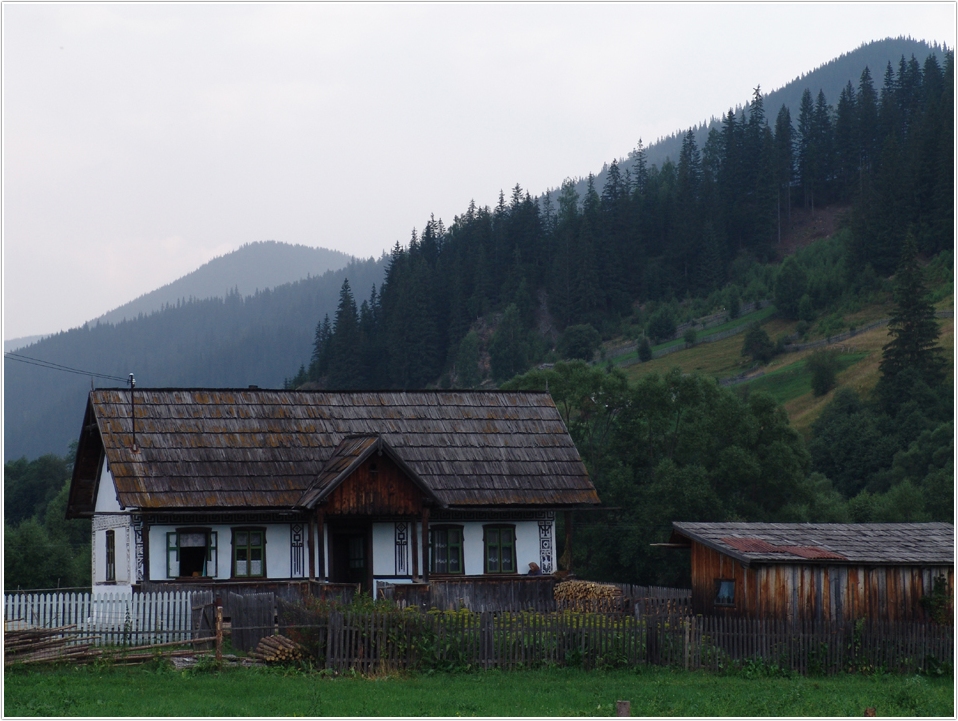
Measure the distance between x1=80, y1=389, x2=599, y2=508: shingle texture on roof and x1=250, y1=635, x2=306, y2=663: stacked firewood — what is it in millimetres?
10035

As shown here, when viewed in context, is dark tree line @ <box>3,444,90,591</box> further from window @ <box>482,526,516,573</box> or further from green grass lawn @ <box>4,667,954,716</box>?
green grass lawn @ <box>4,667,954,716</box>

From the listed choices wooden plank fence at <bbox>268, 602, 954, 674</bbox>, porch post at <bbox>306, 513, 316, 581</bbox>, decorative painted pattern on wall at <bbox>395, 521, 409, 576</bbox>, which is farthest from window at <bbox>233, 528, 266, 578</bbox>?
wooden plank fence at <bbox>268, 602, 954, 674</bbox>

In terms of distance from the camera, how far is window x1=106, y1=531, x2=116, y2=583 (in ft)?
114

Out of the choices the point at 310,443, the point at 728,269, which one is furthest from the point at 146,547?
the point at 728,269

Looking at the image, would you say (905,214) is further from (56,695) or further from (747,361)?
(56,695)

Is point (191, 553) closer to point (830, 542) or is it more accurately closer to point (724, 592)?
point (724, 592)

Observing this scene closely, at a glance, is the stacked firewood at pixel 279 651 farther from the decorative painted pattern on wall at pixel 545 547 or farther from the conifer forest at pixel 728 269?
the conifer forest at pixel 728 269

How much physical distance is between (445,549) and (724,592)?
1003 centimetres

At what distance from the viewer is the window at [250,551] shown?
33250 mm

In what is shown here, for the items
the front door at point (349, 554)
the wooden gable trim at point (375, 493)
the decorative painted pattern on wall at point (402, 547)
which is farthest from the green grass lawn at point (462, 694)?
the front door at point (349, 554)

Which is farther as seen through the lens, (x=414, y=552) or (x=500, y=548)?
(x=500, y=548)

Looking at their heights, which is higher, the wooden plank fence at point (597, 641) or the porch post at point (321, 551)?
the porch post at point (321, 551)

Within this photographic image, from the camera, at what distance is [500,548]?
3581 centimetres

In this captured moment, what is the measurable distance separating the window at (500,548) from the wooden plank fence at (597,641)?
11.0 meters
